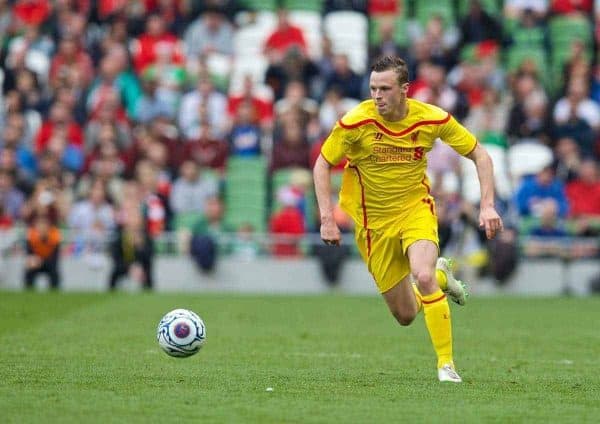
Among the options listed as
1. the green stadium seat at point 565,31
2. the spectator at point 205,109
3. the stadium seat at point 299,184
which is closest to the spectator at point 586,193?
the stadium seat at point 299,184

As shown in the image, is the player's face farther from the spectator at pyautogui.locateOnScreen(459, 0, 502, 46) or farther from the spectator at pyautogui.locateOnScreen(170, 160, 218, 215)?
the spectator at pyautogui.locateOnScreen(459, 0, 502, 46)

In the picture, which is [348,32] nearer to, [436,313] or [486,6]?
[486,6]

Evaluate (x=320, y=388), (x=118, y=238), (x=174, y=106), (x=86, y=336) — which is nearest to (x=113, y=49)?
(x=174, y=106)

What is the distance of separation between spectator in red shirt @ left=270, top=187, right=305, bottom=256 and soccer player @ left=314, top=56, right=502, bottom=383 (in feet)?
33.6

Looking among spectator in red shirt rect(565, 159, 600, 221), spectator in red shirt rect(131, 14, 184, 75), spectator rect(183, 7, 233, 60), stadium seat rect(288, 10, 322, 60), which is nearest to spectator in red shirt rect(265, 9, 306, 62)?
stadium seat rect(288, 10, 322, 60)

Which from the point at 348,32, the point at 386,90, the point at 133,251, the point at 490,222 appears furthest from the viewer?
the point at 348,32

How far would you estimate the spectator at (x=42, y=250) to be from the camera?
20.1m

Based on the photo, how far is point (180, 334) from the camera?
388 inches

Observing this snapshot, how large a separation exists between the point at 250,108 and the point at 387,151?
1228 cm

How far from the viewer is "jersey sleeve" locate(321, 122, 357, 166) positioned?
9906mm

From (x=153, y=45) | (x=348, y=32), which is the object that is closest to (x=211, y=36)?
(x=153, y=45)

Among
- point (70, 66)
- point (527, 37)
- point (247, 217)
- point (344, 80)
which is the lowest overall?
point (247, 217)

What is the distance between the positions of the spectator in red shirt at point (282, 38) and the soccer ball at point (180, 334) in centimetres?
1427

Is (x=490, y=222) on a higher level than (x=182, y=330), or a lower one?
higher
